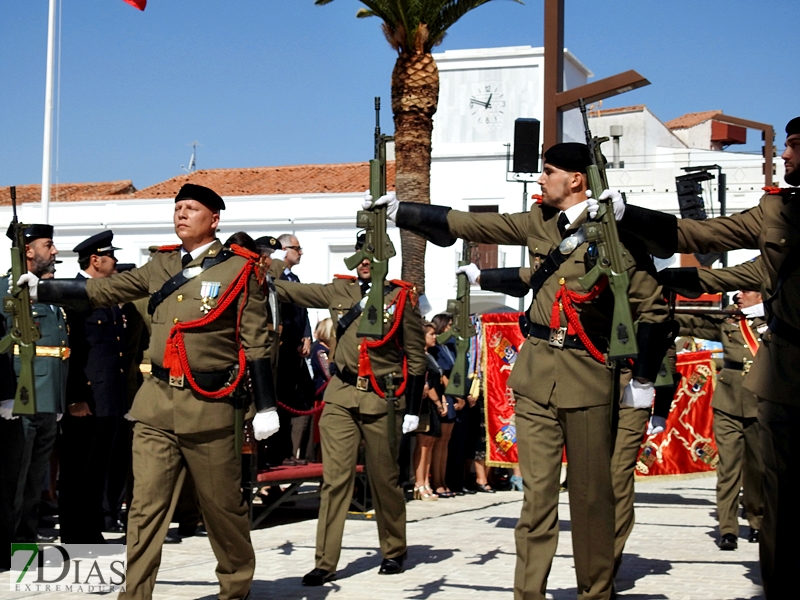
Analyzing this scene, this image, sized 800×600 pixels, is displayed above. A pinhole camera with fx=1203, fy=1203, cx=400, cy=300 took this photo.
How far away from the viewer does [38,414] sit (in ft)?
29.1

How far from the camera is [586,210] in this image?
22.1 ft

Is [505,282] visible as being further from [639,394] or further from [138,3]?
[138,3]

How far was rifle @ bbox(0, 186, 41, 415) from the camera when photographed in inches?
280

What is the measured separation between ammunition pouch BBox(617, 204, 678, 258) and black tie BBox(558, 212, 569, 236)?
467 millimetres

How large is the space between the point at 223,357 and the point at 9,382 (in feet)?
7.01

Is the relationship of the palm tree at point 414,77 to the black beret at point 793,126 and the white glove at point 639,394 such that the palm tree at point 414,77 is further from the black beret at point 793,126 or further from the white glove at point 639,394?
the black beret at point 793,126

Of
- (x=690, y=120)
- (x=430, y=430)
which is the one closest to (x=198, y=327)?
(x=430, y=430)

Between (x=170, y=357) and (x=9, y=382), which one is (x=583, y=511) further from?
(x=9, y=382)

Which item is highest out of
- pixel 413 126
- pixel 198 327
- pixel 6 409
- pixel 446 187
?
pixel 413 126

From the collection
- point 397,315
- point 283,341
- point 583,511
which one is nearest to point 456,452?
point 283,341

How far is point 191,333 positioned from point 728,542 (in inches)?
219

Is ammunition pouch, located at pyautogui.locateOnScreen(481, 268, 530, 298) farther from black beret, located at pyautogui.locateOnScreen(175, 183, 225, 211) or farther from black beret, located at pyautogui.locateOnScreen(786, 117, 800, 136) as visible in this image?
black beret, located at pyautogui.locateOnScreen(786, 117, 800, 136)

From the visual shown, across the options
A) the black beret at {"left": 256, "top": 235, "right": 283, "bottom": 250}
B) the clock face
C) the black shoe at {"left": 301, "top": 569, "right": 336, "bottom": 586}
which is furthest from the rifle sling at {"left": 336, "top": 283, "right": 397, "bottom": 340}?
the clock face

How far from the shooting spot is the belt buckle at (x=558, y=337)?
22.0 feet
